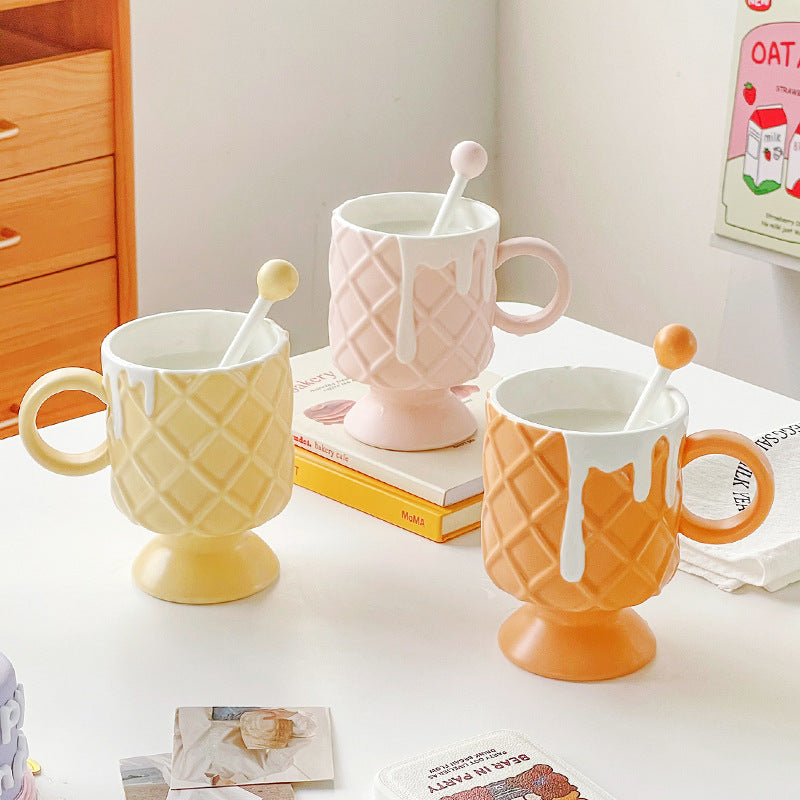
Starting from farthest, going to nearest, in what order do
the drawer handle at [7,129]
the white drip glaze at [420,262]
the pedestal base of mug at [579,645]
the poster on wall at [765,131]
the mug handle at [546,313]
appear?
the poster on wall at [765,131]
the drawer handle at [7,129]
the mug handle at [546,313]
the white drip glaze at [420,262]
the pedestal base of mug at [579,645]

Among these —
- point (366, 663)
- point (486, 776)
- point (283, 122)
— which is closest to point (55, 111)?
point (283, 122)

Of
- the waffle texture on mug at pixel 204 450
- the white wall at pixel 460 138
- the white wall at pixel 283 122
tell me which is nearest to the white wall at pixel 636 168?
the white wall at pixel 460 138

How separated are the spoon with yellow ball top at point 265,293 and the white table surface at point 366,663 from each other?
0.56ft

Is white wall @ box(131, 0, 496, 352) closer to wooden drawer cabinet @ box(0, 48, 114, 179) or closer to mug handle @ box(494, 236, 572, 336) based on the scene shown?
wooden drawer cabinet @ box(0, 48, 114, 179)

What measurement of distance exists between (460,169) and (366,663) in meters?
0.36

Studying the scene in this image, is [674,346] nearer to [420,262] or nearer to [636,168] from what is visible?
[420,262]

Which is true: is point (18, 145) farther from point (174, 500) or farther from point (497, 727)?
point (497, 727)

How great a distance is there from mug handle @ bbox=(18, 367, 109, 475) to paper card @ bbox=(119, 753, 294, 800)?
233 mm

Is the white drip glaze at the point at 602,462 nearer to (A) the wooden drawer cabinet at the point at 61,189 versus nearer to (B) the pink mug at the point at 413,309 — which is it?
(B) the pink mug at the point at 413,309

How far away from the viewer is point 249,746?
69 cm

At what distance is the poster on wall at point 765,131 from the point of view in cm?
180

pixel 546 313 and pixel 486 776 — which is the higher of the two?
pixel 546 313

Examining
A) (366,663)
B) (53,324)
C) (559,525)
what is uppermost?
(559,525)

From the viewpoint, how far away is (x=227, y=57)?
7.57ft
